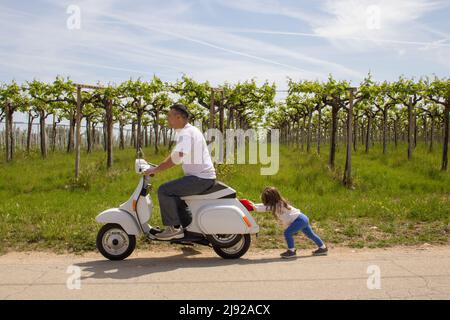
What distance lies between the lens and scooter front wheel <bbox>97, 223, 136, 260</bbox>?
239 inches

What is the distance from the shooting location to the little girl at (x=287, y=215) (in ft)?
20.6

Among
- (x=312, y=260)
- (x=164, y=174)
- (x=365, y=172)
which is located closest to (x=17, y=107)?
(x=164, y=174)

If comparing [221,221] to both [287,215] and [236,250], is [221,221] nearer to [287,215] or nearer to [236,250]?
[236,250]

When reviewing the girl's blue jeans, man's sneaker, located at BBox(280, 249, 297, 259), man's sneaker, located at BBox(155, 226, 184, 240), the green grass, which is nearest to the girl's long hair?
the girl's blue jeans

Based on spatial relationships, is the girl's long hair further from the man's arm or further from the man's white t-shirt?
the man's arm

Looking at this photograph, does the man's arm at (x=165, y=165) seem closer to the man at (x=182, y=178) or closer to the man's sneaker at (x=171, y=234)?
the man at (x=182, y=178)

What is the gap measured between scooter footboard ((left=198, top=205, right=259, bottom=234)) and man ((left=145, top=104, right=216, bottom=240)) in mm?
265

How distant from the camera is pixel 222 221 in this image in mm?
5973

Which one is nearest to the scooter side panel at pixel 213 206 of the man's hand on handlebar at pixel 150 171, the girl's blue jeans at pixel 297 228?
the girl's blue jeans at pixel 297 228

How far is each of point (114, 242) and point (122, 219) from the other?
337 millimetres

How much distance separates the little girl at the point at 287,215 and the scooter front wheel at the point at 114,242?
1718mm

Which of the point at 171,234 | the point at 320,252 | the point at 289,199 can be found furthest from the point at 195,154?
the point at 289,199

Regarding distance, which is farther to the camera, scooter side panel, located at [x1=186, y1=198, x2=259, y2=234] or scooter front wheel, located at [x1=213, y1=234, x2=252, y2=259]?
scooter front wheel, located at [x1=213, y1=234, x2=252, y2=259]

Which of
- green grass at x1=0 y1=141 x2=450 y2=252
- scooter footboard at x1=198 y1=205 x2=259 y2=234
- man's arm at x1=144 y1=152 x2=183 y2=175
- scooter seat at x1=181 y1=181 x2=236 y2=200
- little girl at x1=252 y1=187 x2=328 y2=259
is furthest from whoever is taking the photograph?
green grass at x1=0 y1=141 x2=450 y2=252
